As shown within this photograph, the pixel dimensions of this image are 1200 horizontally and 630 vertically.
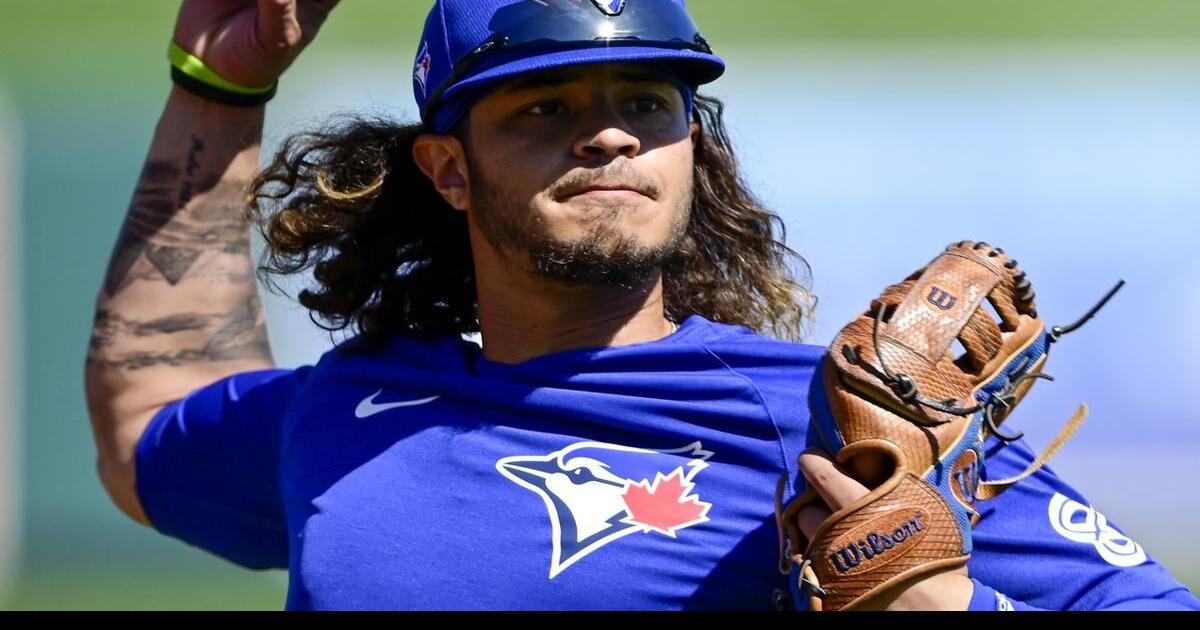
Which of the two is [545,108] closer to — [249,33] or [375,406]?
[375,406]

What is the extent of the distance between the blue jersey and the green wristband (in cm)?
68

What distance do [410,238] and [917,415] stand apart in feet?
4.47

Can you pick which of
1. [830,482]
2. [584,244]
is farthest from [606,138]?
[830,482]

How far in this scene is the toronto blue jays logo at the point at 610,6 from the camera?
7.88 feet

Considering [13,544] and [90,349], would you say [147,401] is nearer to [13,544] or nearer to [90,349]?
[90,349]

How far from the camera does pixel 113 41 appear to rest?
7859mm

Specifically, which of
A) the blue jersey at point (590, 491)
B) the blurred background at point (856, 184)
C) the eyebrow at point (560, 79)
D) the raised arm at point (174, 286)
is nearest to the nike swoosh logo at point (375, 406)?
the blue jersey at point (590, 491)

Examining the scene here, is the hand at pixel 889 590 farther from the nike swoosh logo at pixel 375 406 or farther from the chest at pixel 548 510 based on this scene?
the nike swoosh logo at pixel 375 406

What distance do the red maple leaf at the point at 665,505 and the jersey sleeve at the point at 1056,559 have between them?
0.41 metres

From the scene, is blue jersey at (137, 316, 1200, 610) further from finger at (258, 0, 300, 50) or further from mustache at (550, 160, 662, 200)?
finger at (258, 0, 300, 50)

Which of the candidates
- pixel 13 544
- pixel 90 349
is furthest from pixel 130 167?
pixel 90 349

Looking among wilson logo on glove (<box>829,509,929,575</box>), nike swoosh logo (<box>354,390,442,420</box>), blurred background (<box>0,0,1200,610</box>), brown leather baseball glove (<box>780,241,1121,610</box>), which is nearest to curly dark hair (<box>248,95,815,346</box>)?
nike swoosh logo (<box>354,390,442,420</box>)

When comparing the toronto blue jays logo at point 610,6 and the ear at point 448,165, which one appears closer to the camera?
the toronto blue jays logo at point 610,6

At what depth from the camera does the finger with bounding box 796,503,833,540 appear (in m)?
2.00
